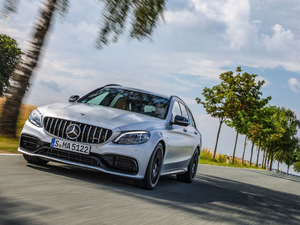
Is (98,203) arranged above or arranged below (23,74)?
below

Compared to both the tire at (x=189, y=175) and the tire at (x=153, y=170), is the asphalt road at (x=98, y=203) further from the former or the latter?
the tire at (x=189, y=175)

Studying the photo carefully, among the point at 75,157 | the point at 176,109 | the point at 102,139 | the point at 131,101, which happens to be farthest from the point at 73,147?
the point at 176,109

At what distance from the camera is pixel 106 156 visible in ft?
18.7

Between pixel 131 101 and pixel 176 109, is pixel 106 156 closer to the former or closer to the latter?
pixel 131 101

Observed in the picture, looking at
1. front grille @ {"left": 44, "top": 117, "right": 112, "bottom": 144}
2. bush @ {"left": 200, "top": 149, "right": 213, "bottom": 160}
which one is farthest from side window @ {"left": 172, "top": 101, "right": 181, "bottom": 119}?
bush @ {"left": 200, "top": 149, "right": 213, "bottom": 160}

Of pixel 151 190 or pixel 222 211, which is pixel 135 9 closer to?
pixel 151 190

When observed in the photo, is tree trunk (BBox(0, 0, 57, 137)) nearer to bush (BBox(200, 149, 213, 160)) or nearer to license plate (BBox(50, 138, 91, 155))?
license plate (BBox(50, 138, 91, 155))

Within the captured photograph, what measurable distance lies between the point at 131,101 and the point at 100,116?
137 cm

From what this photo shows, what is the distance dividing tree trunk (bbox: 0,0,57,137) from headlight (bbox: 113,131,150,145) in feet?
19.0

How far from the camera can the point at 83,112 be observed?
6.04 m

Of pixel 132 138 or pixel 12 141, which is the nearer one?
pixel 132 138

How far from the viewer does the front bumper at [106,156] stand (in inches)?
223

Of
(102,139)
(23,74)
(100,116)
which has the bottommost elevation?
(102,139)

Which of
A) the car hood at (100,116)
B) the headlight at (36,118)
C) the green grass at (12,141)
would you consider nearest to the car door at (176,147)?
the car hood at (100,116)
